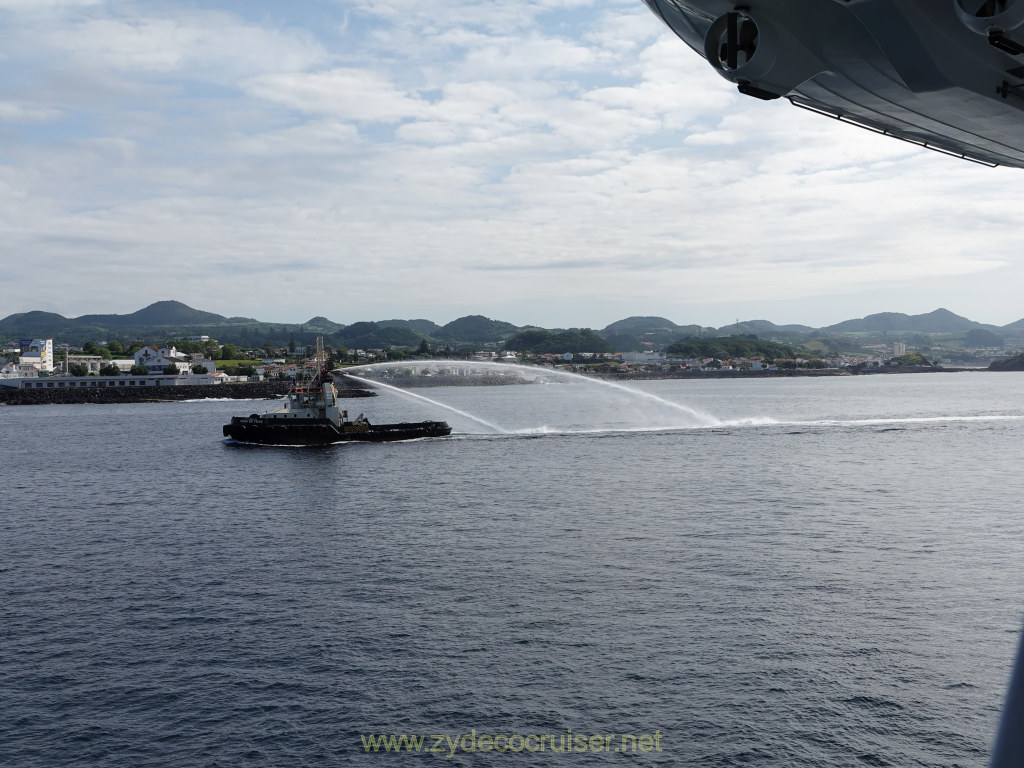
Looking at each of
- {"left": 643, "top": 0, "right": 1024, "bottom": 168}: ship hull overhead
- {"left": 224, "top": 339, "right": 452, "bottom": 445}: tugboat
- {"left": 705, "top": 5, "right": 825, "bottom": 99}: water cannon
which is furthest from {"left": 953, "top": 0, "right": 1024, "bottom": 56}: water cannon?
{"left": 224, "top": 339, "right": 452, "bottom": 445}: tugboat

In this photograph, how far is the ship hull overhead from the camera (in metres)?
11.1

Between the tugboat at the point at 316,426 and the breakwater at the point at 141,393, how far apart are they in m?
92.7

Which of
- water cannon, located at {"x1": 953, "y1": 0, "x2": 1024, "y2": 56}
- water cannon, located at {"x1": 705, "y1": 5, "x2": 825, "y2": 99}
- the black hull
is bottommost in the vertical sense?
the black hull

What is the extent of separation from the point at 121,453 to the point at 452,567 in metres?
55.3

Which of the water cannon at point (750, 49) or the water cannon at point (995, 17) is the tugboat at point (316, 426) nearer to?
the water cannon at point (750, 49)

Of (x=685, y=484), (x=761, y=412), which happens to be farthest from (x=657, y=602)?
(x=761, y=412)

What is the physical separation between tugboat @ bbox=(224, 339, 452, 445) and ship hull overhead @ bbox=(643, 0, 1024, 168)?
6922 cm

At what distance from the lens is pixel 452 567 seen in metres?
32.5

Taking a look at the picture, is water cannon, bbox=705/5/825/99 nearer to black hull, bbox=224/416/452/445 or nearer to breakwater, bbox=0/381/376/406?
black hull, bbox=224/416/452/445

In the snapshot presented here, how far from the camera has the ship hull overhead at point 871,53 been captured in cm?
1105

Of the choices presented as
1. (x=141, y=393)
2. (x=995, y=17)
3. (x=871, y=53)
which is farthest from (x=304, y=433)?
(x=141, y=393)

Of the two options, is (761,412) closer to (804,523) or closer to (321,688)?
(804,523)

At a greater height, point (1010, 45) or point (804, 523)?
point (1010, 45)

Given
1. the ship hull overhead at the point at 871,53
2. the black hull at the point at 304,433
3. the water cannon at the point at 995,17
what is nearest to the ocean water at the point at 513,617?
the ship hull overhead at the point at 871,53
